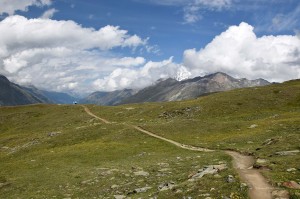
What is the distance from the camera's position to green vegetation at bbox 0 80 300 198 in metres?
31.2

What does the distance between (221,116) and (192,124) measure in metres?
14.2

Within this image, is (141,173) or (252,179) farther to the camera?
(141,173)

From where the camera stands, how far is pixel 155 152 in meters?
52.9

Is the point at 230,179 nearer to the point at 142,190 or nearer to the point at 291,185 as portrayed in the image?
Result: the point at 291,185

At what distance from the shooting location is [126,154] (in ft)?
174

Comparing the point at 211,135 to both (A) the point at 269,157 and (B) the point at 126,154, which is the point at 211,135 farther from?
(A) the point at 269,157

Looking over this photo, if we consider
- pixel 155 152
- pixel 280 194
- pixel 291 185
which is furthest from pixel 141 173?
pixel 280 194

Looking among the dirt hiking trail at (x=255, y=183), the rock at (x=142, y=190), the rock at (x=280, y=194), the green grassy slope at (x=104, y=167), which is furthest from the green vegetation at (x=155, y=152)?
the dirt hiking trail at (x=255, y=183)

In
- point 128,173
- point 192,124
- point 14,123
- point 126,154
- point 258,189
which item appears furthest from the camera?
point 14,123

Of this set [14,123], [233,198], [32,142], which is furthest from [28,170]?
[14,123]

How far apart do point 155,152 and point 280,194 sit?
31.2 meters

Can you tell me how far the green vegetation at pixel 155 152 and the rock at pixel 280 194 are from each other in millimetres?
526

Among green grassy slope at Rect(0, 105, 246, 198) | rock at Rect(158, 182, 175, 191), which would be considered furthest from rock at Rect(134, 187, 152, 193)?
rock at Rect(158, 182, 175, 191)

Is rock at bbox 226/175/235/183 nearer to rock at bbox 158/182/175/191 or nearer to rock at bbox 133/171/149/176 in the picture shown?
rock at bbox 158/182/175/191
